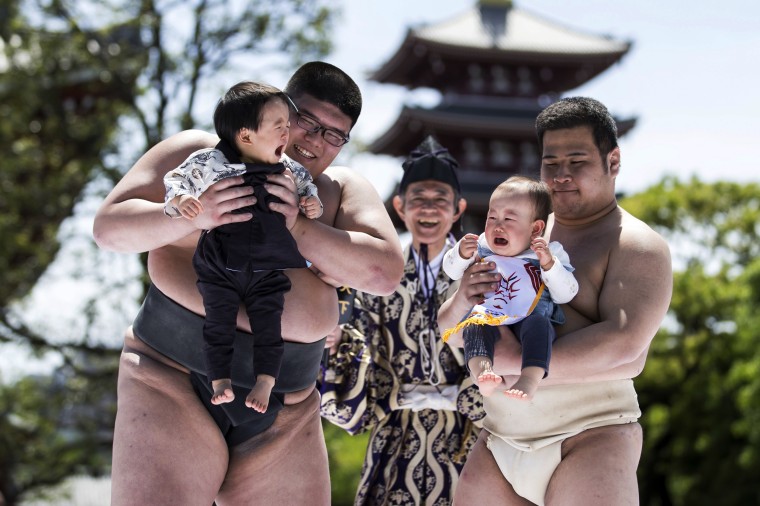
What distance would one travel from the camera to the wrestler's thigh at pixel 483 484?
8.72ft

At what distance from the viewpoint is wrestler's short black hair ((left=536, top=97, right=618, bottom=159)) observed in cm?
267

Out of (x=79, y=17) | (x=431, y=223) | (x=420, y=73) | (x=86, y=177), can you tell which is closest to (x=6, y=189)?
(x=86, y=177)

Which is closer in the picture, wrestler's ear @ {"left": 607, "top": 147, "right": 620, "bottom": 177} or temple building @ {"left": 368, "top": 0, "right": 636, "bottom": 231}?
wrestler's ear @ {"left": 607, "top": 147, "right": 620, "bottom": 177}

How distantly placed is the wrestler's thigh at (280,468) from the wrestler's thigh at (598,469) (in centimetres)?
62

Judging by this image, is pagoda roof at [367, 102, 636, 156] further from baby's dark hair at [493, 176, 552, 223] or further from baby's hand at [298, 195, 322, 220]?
baby's hand at [298, 195, 322, 220]

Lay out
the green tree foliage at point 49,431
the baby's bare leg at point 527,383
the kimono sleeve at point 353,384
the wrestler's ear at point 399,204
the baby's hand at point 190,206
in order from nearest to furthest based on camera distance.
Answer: the baby's hand at point 190,206, the baby's bare leg at point 527,383, the kimono sleeve at point 353,384, the wrestler's ear at point 399,204, the green tree foliage at point 49,431

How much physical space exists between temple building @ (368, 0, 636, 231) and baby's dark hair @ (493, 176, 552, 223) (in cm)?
2069

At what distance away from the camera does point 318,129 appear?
2730 mm

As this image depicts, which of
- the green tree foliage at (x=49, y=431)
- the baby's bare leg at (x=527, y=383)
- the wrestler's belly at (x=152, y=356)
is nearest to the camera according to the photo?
the baby's bare leg at (x=527, y=383)

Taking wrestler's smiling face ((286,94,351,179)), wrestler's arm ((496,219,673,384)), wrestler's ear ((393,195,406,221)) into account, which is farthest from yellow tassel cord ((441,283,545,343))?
wrestler's ear ((393,195,406,221))

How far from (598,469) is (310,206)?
3.16 feet

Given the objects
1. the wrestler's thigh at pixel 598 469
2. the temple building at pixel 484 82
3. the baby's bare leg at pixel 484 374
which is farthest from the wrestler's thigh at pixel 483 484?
the temple building at pixel 484 82

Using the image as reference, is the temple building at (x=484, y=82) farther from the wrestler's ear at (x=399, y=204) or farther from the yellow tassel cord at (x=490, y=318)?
the yellow tassel cord at (x=490, y=318)

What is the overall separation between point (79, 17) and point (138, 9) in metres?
0.95
